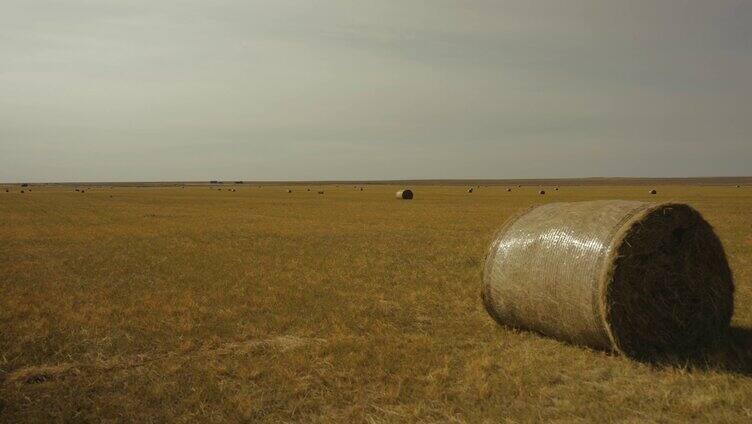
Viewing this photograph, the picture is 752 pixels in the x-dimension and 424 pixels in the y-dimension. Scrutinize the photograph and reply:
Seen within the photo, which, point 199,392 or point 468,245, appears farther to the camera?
point 468,245

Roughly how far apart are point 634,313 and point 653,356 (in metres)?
0.59

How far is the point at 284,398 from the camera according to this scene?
584cm

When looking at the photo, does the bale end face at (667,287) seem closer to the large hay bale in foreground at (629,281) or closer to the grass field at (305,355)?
the large hay bale in foreground at (629,281)

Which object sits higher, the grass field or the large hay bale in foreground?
the large hay bale in foreground

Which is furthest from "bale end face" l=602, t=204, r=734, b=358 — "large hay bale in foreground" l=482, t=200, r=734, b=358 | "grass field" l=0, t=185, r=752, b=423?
"grass field" l=0, t=185, r=752, b=423

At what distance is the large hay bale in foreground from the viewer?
690 cm

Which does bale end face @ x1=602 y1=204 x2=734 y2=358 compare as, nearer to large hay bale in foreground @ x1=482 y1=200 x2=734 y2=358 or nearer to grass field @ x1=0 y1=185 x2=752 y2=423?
large hay bale in foreground @ x1=482 y1=200 x2=734 y2=358

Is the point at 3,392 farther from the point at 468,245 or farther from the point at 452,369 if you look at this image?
the point at 468,245

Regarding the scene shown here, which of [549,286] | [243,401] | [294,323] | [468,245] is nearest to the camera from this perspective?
[243,401]

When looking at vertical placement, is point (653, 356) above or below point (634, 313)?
below

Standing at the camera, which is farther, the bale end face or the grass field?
the bale end face

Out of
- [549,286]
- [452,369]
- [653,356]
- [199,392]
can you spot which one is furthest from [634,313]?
[199,392]

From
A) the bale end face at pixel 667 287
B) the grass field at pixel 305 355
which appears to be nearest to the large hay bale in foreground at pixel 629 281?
the bale end face at pixel 667 287

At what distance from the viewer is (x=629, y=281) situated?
6977 mm
